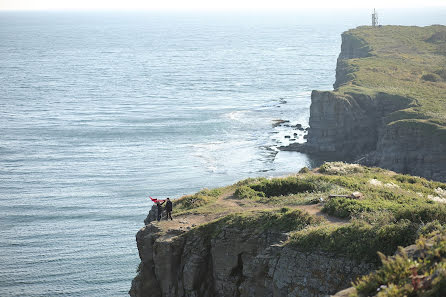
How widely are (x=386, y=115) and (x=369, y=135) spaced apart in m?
4.05

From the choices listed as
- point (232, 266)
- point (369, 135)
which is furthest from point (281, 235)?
point (369, 135)

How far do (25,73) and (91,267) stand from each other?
5919 inches

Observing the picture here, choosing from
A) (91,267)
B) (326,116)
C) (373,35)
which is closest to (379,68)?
(326,116)

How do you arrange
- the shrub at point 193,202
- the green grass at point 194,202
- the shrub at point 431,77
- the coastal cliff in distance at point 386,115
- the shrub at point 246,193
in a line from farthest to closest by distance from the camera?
the shrub at point 431,77, the coastal cliff in distance at point 386,115, the shrub at point 246,193, the shrub at point 193,202, the green grass at point 194,202

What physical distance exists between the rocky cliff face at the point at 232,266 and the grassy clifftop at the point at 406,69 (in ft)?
209

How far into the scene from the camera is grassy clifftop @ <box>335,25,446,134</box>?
99188 mm

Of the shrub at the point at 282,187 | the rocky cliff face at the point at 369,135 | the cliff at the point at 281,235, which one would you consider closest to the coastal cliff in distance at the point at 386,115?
the rocky cliff face at the point at 369,135

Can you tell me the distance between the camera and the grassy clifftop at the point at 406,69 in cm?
9919

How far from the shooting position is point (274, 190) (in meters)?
39.2

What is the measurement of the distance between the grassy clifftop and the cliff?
55894 millimetres

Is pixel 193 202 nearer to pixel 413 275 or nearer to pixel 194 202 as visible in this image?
pixel 194 202

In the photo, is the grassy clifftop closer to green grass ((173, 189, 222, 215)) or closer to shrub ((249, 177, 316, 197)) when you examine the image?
shrub ((249, 177, 316, 197))

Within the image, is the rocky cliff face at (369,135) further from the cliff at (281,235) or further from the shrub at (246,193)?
the shrub at (246,193)

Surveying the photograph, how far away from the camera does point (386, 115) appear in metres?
104
